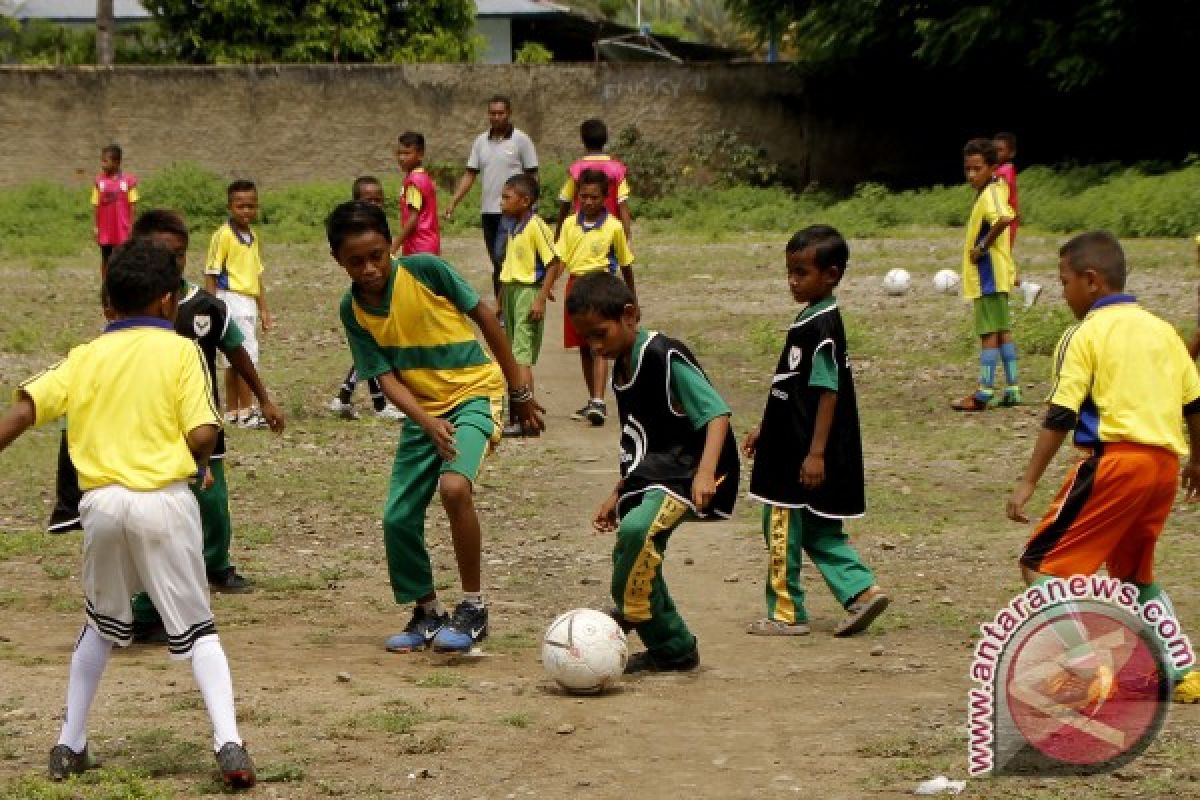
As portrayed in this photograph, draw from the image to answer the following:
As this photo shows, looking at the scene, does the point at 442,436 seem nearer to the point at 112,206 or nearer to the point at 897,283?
the point at 897,283

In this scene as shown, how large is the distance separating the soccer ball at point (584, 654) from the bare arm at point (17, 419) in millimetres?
1969

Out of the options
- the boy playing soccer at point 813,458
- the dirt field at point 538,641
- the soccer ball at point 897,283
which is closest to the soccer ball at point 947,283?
the soccer ball at point 897,283

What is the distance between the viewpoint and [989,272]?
43.1ft

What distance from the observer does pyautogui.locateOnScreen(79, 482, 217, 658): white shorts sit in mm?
5520

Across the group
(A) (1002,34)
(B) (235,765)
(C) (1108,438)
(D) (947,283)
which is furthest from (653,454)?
(A) (1002,34)

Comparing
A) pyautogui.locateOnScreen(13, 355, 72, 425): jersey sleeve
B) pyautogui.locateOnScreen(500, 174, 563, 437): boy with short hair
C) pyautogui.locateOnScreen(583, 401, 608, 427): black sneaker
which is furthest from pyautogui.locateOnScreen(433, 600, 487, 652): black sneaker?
pyautogui.locateOnScreen(583, 401, 608, 427): black sneaker

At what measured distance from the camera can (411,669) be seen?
7105mm

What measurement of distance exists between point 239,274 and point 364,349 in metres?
5.63

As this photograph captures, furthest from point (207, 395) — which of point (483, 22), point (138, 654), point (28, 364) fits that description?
point (483, 22)

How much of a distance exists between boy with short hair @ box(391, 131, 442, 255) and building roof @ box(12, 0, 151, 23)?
33833 mm

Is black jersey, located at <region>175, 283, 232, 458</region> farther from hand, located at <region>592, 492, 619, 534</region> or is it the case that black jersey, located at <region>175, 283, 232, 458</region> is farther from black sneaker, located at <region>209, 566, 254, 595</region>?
hand, located at <region>592, 492, 619, 534</region>

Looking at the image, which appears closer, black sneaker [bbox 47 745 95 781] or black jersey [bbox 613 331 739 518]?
black sneaker [bbox 47 745 95 781]

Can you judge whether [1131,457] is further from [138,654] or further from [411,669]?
[138,654]

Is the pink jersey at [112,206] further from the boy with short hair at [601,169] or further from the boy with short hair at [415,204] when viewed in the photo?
the boy with short hair at [601,169]
